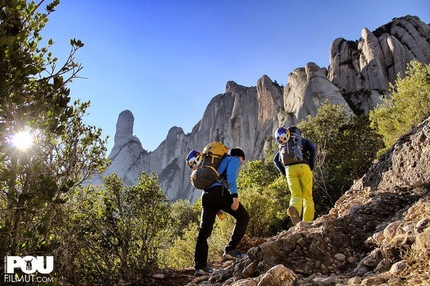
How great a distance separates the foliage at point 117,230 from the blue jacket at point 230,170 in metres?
2.18

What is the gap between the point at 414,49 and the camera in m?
52.2

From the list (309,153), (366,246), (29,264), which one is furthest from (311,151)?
(29,264)

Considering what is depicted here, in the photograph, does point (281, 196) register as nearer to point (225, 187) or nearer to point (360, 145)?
point (360, 145)

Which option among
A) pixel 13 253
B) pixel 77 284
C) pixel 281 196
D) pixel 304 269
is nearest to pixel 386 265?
pixel 304 269

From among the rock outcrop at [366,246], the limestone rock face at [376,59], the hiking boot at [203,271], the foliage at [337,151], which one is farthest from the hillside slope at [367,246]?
the limestone rock face at [376,59]

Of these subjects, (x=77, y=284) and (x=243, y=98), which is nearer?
(x=77, y=284)

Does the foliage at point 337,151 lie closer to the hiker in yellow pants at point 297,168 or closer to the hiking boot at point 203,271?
the hiker in yellow pants at point 297,168

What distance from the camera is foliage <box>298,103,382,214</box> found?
694 inches

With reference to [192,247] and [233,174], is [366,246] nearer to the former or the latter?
[233,174]

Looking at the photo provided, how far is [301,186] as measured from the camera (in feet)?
22.1

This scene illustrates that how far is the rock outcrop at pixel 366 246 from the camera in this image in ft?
9.42

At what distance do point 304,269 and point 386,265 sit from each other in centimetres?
84

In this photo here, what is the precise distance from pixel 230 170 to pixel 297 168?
1700mm

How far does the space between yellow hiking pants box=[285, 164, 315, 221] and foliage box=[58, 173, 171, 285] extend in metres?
2.74
